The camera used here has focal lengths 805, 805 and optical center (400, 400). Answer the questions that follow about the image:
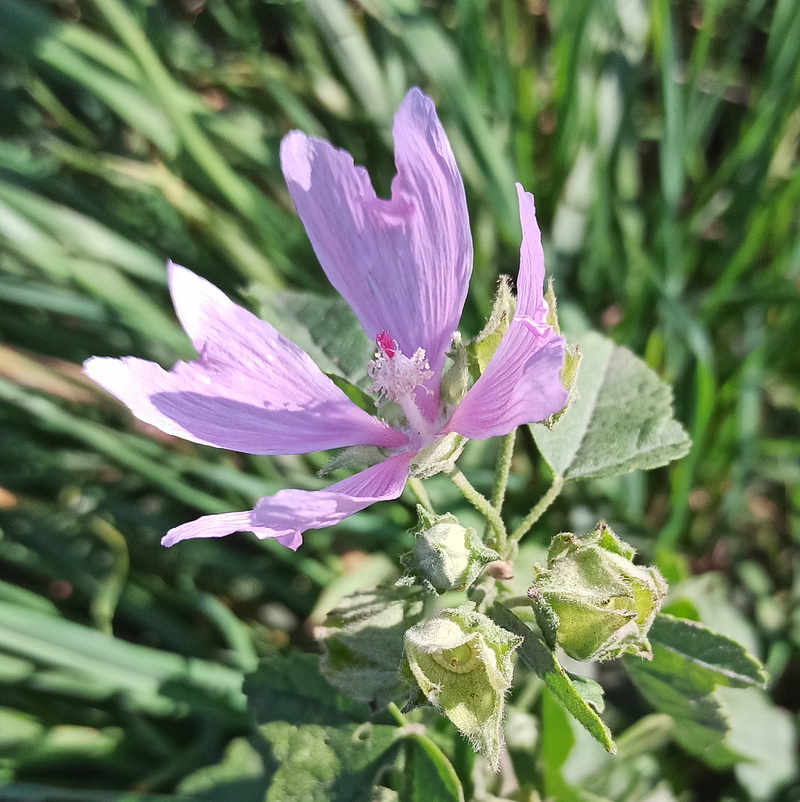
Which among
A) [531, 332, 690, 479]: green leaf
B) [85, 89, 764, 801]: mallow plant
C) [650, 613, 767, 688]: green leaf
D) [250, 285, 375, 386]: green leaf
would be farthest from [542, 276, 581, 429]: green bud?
[250, 285, 375, 386]: green leaf

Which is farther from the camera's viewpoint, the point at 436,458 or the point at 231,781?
the point at 231,781

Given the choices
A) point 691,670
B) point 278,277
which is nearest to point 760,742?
point 691,670

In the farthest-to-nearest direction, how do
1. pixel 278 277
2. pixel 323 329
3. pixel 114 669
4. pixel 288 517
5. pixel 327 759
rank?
1. pixel 278 277
2. pixel 114 669
3. pixel 323 329
4. pixel 327 759
5. pixel 288 517

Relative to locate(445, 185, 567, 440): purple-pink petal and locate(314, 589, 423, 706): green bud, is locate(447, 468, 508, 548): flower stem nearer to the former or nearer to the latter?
locate(445, 185, 567, 440): purple-pink petal

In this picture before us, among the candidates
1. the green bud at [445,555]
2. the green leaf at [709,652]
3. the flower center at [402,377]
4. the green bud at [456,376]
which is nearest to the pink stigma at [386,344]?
the flower center at [402,377]

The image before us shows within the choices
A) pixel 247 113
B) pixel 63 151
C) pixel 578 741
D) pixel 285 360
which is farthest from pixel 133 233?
pixel 578 741

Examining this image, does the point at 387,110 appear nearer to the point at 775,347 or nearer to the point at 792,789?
the point at 775,347

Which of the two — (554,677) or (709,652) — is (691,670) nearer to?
(709,652)
